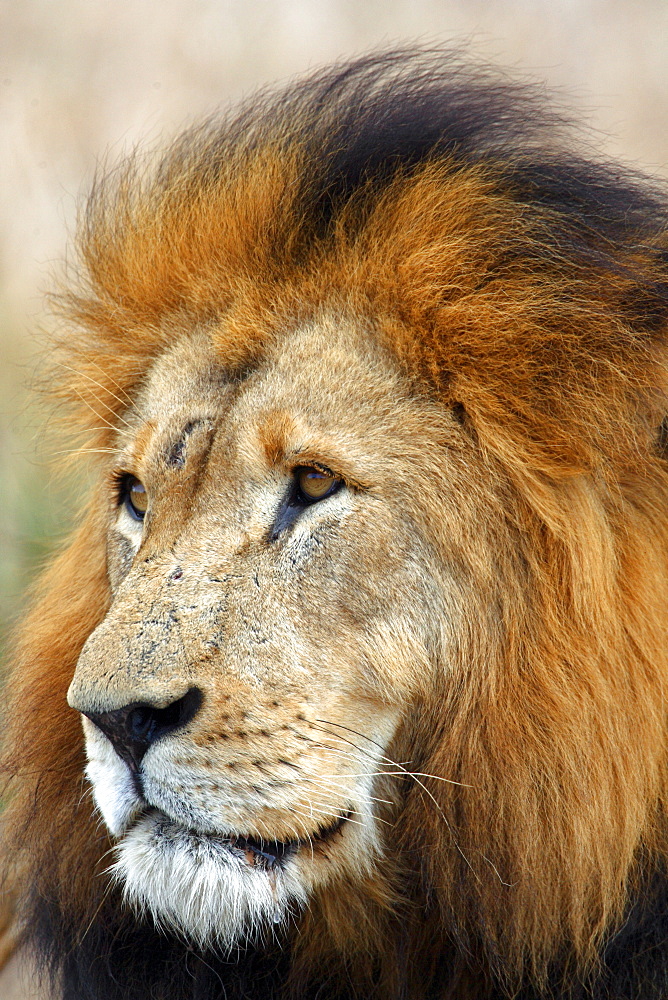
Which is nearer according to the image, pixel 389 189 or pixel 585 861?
pixel 585 861

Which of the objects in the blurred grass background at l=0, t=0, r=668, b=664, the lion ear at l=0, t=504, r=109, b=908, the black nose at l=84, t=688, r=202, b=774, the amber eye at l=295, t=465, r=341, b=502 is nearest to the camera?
the black nose at l=84, t=688, r=202, b=774

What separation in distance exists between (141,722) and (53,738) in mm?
618

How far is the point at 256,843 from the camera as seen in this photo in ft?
6.43

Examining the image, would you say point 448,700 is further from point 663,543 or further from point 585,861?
point 663,543

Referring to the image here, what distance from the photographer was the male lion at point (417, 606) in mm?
1950

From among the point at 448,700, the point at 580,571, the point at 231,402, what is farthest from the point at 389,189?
the point at 448,700

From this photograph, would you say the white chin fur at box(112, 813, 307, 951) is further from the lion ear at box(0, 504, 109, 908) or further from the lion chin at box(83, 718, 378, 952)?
the lion ear at box(0, 504, 109, 908)

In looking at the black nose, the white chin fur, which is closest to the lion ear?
the white chin fur

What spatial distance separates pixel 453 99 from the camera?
228 cm

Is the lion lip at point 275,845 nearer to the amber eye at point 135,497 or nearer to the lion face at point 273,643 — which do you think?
the lion face at point 273,643

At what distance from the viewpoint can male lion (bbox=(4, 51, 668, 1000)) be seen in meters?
1.95

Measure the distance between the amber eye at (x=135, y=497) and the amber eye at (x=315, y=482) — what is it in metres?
0.42

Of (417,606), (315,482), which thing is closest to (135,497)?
(315,482)

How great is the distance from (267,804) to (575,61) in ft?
21.6
